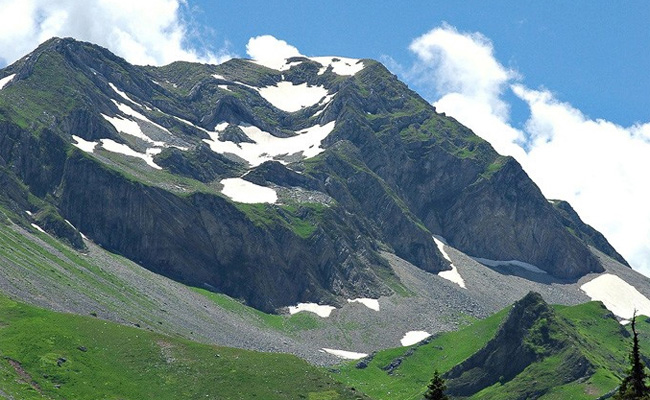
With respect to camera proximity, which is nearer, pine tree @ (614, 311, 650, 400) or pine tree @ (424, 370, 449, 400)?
pine tree @ (614, 311, 650, 400)

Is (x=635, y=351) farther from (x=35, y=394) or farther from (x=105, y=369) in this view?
(x=105, y=369)

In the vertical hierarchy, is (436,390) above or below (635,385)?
below

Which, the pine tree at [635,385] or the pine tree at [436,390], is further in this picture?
the pine tree at [436,390]

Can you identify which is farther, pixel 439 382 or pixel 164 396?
pixel 164 396

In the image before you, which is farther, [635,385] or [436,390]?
[436,390]

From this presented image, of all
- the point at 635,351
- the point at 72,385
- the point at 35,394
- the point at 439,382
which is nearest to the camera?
the point at 635,351

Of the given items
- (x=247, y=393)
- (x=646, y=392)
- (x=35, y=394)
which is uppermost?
(x=646, y=392)

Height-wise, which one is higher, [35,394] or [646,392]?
[646,392]

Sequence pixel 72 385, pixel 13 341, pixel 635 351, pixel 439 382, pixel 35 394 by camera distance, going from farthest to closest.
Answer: pixel 13 341 < pixel 72 385 < pixel 35 394 < pixel 439 382 < pixel 635 351

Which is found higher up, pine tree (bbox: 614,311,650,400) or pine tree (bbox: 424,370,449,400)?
pine tree (bbox: 614,311,650,400)

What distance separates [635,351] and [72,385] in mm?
136823

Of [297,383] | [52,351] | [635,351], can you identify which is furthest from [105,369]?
[635,351]

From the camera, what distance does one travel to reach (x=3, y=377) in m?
176

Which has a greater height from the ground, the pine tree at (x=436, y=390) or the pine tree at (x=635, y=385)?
the pine tree at (x=635, y=385)
